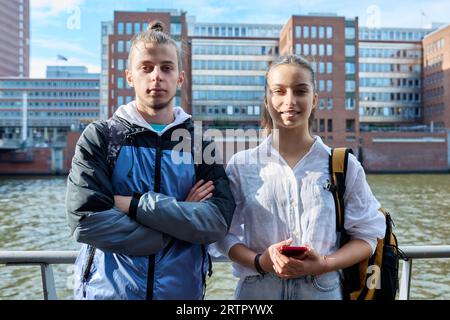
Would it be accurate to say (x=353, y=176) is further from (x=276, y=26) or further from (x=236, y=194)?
(x=276, y=26)

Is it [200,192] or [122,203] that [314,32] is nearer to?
[200,192]

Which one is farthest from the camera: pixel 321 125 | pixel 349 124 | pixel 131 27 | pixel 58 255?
pixel 349 124

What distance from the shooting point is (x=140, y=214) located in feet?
6.96

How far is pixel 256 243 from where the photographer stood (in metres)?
2.29

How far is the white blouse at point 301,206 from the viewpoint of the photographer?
7.28 feet

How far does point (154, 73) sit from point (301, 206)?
0.99m

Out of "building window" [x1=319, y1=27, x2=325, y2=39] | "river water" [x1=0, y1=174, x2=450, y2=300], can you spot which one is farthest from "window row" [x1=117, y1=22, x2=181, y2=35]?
"river water" [x1=0, y1=174, x2=450, y2=300]

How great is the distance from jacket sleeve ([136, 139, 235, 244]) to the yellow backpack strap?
20.3 inches

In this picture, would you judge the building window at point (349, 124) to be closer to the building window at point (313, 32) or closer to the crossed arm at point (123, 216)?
the building window at point (313, 32)

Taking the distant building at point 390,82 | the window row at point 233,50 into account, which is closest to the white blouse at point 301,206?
the window row at point 233,50

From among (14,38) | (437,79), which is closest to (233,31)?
(437,79)

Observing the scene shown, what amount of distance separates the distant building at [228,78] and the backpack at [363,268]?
195ft

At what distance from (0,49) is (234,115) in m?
64.9


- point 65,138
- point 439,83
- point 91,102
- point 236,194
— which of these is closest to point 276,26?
point 439,83
